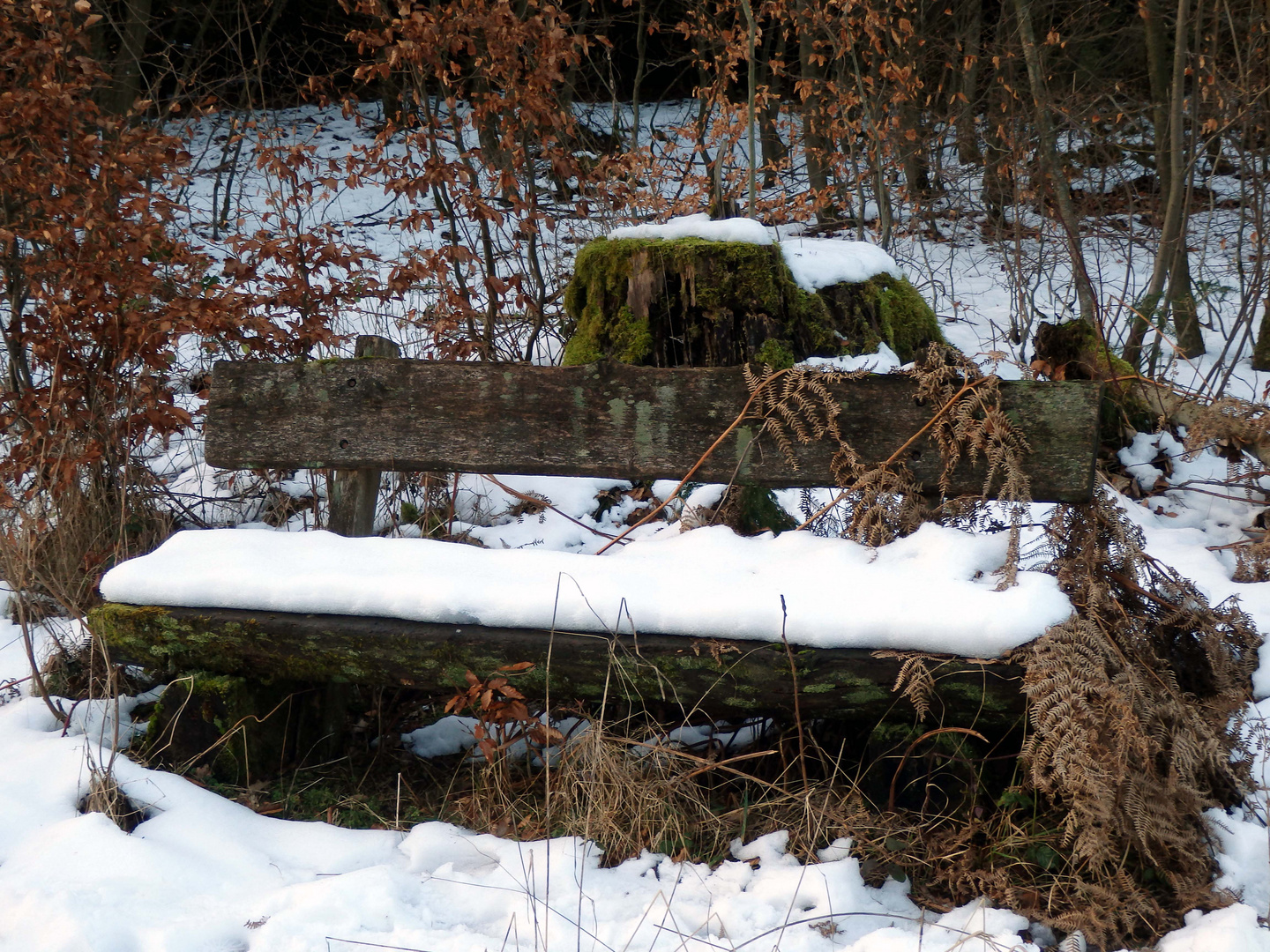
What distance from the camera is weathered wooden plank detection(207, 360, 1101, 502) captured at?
243cm

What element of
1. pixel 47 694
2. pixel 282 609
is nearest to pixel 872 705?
pixel 282 609

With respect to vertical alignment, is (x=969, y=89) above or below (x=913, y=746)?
above

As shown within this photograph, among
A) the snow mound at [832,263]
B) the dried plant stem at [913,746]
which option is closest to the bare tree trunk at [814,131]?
the snow mound at [832,263]

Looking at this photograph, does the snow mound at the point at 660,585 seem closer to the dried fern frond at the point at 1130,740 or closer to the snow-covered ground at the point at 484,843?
the snow-covered ground at the point at 484,843

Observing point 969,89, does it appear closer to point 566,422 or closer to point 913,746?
point 566,422

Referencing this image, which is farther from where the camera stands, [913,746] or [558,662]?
[558,662]

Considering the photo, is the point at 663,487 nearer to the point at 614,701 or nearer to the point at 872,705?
the point at 614,701

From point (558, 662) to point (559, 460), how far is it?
0.64 meters

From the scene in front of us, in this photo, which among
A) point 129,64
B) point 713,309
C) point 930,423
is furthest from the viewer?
point 129,64

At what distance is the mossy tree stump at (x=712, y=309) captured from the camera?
3.69m

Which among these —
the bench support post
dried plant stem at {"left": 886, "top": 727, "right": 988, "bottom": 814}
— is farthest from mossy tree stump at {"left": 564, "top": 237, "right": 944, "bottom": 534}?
dried plant stem at {"left": 886, "top": 727, "right": 988, "bottom": 814}

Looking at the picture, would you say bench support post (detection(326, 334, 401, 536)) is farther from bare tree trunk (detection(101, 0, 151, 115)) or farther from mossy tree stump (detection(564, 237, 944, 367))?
bare tree trunk (detection(101, 0, 151, 115))

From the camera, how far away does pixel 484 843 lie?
2.31 metres

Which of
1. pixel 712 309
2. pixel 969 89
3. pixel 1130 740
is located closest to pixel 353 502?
pixel 712 309
